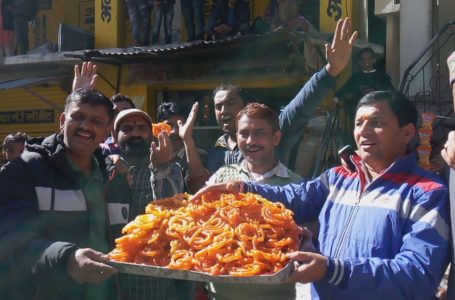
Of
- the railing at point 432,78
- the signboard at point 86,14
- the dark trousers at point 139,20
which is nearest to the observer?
the railing at point 432,78

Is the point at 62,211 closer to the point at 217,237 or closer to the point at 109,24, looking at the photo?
the point at 217,237

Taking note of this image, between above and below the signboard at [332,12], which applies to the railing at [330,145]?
below

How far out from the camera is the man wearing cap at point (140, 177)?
3627mm

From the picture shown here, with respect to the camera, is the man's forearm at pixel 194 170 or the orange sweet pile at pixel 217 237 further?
the man's forearm at pixel 194 170

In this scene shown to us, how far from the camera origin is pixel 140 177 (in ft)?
13.3

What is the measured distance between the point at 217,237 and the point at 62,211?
3.02 feet

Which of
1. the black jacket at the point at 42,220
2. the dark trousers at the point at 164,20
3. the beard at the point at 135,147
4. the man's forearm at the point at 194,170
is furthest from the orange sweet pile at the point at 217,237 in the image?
the dark trousers at the point at 164,20

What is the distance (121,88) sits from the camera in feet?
40.3

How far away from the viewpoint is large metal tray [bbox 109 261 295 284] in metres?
2.51

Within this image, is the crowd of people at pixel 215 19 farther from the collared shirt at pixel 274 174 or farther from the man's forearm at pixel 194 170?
the collared shirt at pixel 274 174

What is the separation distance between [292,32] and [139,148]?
495 centimetres

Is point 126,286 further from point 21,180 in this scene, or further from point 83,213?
point 21,180

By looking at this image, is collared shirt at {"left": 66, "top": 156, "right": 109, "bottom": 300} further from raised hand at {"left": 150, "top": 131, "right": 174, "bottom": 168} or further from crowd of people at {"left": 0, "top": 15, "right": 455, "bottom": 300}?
raised hand at {"left": 150, "top": 131, "right": 174, "bottom": 168}

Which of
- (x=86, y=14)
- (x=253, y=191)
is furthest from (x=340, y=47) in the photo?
(x=86, y=14)
